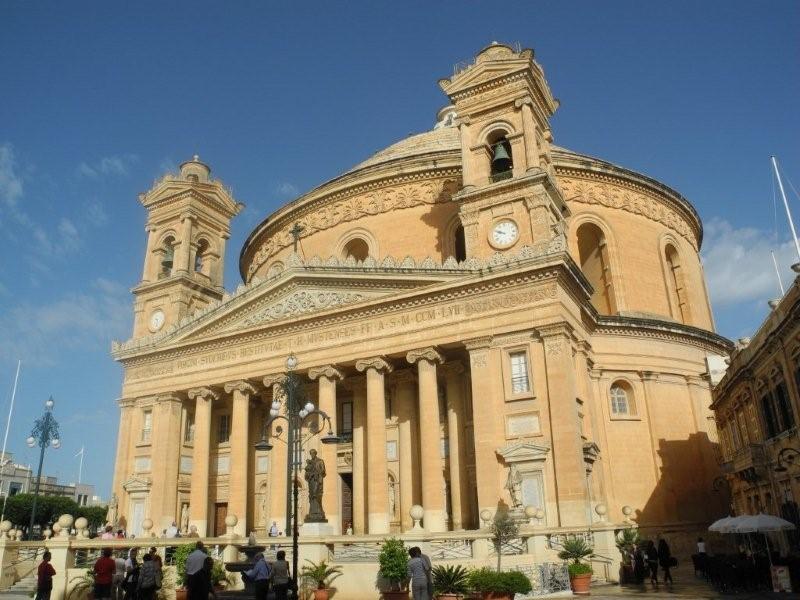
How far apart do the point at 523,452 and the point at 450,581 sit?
26.8ft

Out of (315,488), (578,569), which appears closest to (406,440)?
(315,488)

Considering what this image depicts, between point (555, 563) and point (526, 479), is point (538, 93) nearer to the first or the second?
point (526, 479)

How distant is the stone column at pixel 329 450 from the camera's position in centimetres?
2636

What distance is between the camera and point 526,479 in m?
22.2

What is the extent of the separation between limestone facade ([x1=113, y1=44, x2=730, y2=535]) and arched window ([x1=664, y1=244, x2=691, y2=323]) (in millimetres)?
144

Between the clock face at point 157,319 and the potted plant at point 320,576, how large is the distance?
21510 mm

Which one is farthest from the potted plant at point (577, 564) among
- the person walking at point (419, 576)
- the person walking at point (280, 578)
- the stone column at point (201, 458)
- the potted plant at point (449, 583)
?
the stone column at point (201, 458)

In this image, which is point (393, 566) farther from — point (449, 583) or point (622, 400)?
point (622, 400)

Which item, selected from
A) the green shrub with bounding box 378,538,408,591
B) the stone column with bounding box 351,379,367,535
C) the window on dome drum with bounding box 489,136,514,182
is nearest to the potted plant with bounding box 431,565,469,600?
the green shrub with bounding box 378,538,408,591

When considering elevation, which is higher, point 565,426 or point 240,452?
point 240,452

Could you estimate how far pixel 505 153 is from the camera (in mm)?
27781

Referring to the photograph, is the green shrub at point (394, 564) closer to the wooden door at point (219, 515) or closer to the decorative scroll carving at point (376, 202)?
the wooden door at point (219, 515)

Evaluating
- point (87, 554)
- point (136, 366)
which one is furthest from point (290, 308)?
point (87, 554)

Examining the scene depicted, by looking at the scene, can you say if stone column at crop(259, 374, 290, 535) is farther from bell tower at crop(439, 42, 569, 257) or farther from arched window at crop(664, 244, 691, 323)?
arched window at crop(664, 244, 691, 323)
